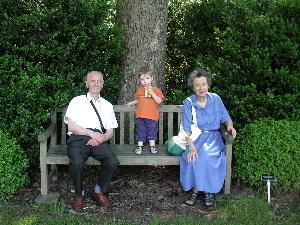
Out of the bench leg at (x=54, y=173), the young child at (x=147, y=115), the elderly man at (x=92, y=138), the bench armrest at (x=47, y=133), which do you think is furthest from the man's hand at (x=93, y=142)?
the bench leg at (x=54, y=173)

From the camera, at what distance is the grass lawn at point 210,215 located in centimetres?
545

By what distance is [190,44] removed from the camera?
313 inches

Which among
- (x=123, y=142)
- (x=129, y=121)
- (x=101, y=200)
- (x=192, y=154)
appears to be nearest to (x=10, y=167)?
(x=101, y=200)

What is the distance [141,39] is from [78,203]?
2551 millimetres

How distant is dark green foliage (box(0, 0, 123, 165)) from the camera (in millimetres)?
6277

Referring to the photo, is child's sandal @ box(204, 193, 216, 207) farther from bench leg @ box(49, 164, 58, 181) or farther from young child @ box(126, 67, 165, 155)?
bench leg @ box(49, 164, 58, 181)

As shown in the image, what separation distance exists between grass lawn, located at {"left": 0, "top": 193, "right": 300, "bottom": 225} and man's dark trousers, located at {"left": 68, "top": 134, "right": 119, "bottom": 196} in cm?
39

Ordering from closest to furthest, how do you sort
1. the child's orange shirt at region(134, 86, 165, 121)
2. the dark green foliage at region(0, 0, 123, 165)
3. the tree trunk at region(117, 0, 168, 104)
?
1. the dark green foliage at region(0, 0, 123, 165)
2. the child's orange shirt at region(134, 86, 165, 121)
3. the tree trunk at region(117, 0, 168, 104)

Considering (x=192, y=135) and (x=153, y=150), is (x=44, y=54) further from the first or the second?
(x=192, y=135)

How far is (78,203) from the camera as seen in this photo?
5816 millimetres

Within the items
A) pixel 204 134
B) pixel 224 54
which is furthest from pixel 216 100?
pixel 224 54

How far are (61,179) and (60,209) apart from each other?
1.09 meters

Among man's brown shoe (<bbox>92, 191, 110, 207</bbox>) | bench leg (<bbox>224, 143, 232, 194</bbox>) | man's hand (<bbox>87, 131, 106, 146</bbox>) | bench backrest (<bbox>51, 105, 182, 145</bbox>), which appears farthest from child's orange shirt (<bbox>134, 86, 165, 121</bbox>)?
man's brown shoe (<bbox>92, 191, 110, 207</bbox>)

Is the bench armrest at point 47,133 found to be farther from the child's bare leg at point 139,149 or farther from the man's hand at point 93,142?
the child's bare leg at point 139,149
